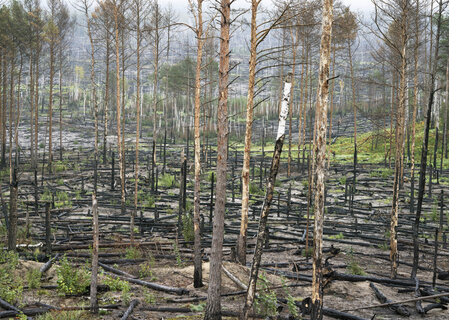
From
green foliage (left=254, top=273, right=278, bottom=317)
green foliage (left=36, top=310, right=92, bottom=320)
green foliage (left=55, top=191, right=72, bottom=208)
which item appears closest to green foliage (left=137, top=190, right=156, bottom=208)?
green foliage (left=55, top=191, right=72, bottom=208)

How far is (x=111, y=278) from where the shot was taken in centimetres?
846

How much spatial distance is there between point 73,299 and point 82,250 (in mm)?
3717

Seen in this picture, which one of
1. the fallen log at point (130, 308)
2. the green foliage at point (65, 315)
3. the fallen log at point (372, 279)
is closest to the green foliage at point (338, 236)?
the fallen log at point (372, 279)

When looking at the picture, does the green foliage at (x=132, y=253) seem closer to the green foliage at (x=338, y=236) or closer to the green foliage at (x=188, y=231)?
the green foliage at (x=188, y=231)

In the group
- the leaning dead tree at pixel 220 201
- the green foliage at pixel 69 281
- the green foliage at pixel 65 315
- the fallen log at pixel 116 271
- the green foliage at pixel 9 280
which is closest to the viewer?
the green foliage at pixel 65 315

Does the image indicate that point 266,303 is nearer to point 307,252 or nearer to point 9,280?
point 9,280

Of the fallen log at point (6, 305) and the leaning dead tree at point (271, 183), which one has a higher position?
the leaning dead tree at point (271, 183)

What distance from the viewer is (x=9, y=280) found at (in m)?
7.30

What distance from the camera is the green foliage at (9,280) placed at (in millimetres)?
6792

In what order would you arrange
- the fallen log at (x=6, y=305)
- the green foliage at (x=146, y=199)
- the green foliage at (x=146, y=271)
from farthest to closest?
the green foliage at (x=146, y=199)
the green foliage at (x=146, y=271)
the fallen log at (x=6, y=305)

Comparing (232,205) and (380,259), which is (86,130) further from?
(380,259)

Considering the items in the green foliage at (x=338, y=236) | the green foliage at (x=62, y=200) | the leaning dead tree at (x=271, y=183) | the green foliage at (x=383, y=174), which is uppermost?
the leaning dead tree at (x=271, y=183)

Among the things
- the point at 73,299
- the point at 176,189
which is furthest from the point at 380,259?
the point at 176,189

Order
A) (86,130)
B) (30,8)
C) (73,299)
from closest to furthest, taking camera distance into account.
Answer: (73,299) < (30,8) < (86,130)
